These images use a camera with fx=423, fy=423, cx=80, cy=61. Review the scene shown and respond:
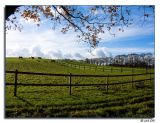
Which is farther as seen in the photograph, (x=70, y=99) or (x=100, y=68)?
(x=100, y=68)

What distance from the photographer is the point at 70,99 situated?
13.1 meters

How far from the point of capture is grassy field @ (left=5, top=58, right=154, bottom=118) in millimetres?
11719

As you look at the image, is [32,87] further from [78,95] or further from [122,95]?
[122,95]

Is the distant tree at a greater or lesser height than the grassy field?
greater

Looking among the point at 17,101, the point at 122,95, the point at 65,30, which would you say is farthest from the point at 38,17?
the point at 122,95

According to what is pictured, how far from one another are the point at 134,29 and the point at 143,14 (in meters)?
0.52

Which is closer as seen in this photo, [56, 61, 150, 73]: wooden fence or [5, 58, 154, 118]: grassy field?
[5, 58, 154, 118]: grassy field

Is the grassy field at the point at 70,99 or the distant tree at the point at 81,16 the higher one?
the distant tree at the point at 81,16

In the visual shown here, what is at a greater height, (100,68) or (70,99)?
(100,68)

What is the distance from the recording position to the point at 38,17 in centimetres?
1234

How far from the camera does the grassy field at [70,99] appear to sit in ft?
38.4

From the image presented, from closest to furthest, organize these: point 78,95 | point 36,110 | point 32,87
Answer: point 36,110 < point 78,95 < point 32,87

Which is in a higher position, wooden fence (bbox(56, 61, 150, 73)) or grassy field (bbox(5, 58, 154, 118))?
wooden fence (bbox(56, 61, 150, 73))

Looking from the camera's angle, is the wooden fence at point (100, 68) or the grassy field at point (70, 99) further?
the wooden fence at point (100, 68)
